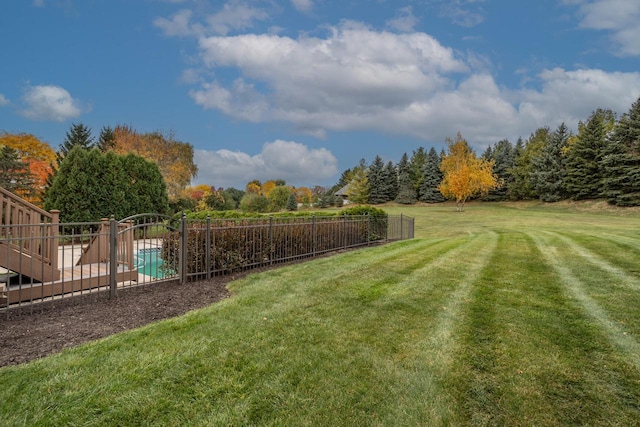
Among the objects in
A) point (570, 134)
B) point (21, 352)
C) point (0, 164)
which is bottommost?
point (21, 352)

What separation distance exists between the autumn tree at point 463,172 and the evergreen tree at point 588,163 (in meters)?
7.31

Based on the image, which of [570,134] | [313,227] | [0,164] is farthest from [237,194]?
[313,227]

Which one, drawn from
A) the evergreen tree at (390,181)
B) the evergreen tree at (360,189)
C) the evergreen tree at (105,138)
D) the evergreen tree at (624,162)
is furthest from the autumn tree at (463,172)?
the evergreen tree at (105,138)

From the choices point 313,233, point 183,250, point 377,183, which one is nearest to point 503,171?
point 377,183

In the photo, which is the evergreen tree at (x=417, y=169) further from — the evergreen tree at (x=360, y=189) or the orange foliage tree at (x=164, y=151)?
the orange foliage tree at (x=164, y=151)

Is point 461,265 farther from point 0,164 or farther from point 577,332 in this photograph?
point 0,164

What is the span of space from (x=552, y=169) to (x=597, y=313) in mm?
37119

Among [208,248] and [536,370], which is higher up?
[208,248]

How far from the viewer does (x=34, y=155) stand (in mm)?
26125

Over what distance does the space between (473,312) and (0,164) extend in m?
29.5

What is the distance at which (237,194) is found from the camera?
61469 millimetres

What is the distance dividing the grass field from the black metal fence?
219 centimetres

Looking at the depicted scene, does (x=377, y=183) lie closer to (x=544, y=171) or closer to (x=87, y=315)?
(x=544, y=171)

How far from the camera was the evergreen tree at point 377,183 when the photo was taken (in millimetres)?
48094
